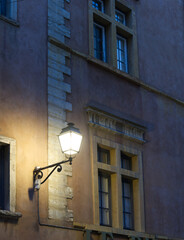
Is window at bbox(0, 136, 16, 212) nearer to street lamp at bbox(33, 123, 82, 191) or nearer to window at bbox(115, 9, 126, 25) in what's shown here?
street lamp at bbox(33, 123, 82, 191)

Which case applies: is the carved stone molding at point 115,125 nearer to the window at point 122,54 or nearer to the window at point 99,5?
the window at point 122,54

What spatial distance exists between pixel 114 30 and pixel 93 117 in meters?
2.53

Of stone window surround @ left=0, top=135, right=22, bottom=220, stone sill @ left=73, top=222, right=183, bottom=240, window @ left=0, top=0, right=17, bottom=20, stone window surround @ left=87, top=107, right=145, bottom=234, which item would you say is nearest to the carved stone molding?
stone window surround @ left=87, top=107, right=145, bottom=234

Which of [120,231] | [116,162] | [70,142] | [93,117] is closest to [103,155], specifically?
[116,162]

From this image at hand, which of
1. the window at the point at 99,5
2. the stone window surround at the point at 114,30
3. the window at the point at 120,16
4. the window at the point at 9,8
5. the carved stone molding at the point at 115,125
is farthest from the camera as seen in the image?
the window at the point at 120,16

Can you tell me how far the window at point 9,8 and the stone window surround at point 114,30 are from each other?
7.11ft

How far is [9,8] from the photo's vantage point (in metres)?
11.0

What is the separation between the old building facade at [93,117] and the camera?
10125 millimetres

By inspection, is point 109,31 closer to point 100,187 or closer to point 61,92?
point 61,92

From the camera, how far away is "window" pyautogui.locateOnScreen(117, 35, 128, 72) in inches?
530

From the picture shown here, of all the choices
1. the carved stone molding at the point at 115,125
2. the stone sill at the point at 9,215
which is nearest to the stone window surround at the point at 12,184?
the stone sill at the point at 9,215

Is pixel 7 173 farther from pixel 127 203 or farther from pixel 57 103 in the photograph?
pixel 127 203

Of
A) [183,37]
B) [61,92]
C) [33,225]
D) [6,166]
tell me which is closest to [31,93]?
[61,92]

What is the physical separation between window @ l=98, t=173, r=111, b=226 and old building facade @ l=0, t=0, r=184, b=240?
2 centimetres
